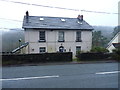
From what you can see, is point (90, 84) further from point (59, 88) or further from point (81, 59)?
point (81, 59)

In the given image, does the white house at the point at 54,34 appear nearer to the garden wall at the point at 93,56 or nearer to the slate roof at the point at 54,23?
the slate roof at the point at 54,23

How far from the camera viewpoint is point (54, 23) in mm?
26641

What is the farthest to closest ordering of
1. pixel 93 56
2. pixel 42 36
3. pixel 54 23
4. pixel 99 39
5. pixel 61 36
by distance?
pixel 99 39
pixel 54 23
pixel 61 36
pixel 42 36
pixel 93 56

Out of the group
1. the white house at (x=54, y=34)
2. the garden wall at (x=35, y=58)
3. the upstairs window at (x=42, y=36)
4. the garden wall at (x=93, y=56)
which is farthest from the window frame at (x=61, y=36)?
the garden wall at (x=35, y=58)

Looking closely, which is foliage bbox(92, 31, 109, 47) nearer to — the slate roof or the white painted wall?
the slate roof

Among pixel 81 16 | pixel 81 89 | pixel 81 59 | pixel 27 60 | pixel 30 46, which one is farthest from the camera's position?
pixel 81 16

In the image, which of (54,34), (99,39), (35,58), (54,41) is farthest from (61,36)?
(99,39)

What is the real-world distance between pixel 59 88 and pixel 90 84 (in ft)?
4.81

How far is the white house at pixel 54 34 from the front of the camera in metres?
24.9

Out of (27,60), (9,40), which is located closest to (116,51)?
(27,60)

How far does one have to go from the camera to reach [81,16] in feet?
96.6

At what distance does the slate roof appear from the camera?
990 inches

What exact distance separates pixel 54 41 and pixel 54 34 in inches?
43.0

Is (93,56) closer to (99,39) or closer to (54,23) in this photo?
(54,23)
